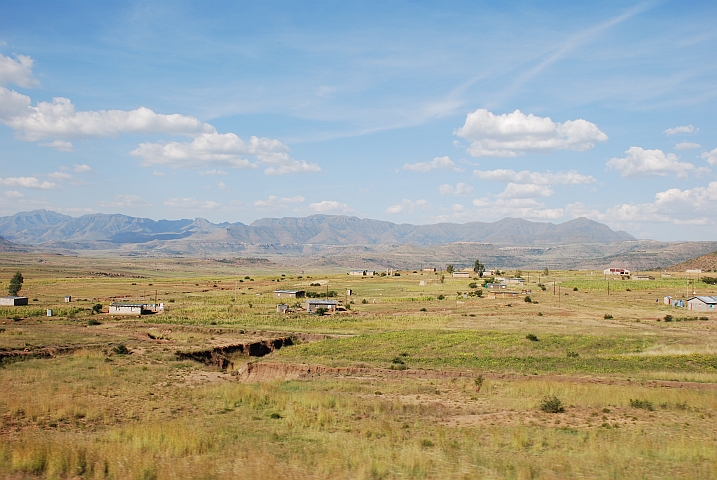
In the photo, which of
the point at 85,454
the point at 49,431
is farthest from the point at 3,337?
the point at 85,454

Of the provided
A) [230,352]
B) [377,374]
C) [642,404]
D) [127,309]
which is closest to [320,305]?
[127,309]

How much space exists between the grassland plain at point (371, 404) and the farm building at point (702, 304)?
1860 cm

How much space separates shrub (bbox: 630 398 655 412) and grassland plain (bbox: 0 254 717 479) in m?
0.07

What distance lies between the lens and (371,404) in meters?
24.0

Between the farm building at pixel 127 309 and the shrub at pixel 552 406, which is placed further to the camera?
the farm building at pixel 127 309

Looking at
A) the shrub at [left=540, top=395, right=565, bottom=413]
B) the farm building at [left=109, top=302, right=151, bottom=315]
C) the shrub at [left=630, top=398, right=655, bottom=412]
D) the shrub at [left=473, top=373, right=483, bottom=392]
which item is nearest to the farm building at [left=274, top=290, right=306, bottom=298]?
the farm building at [left=109, top=302, right=151, bottom=315]

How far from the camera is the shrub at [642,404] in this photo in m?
22.4

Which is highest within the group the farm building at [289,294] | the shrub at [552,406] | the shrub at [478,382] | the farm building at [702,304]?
the shrub at [552,406]

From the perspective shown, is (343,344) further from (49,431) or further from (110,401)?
(49,431)

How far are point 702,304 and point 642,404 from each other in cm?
6316

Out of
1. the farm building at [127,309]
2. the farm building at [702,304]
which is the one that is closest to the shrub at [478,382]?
the farm building at [127,309]

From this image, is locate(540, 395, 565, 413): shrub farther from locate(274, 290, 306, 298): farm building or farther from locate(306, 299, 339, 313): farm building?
locate(274, 290, 306, 298): farm building

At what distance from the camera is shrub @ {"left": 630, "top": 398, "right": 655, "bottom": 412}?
73.5 ft

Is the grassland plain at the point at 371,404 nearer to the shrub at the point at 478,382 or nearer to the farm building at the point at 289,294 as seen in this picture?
the shrub at the point at 478,382
